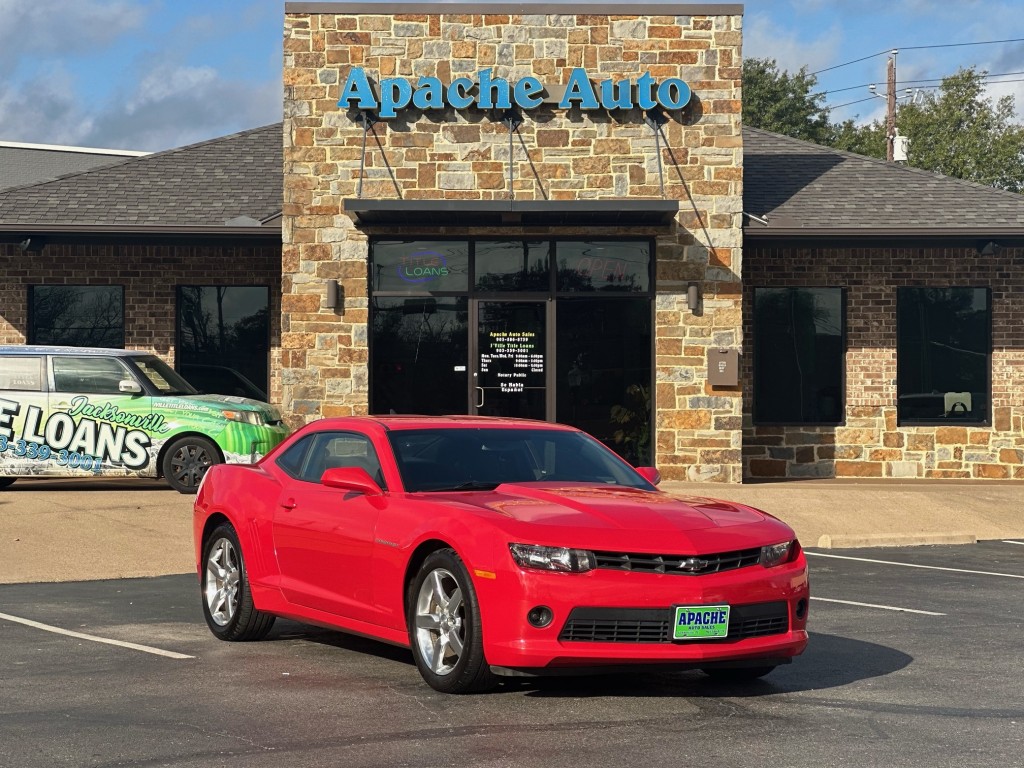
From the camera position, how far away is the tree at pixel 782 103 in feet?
207

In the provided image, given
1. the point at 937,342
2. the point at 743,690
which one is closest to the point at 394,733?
the point at 743,690

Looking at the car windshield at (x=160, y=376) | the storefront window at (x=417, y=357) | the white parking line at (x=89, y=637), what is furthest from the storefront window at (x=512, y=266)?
the white parking line at (x=89, y=637)

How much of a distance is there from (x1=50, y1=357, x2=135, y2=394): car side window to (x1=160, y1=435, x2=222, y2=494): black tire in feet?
3.33

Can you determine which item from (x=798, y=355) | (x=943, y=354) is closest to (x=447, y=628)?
(x=798, y=355)

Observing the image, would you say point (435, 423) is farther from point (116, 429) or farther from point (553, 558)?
point (116, 429)

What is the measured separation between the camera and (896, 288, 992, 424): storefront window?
2288 centimetres

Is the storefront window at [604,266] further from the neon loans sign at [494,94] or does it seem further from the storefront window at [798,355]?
the storefront window at [798,355]

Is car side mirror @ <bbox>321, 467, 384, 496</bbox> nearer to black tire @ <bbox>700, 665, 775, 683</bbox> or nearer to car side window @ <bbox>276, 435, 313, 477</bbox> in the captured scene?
car side window @ <bbox>276, 435, 313, 477</bbox>

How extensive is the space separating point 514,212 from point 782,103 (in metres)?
45.6

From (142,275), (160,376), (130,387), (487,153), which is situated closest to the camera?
(130,387)

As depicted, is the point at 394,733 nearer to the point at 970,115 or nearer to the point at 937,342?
the point at 937,342

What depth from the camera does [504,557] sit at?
732 cm

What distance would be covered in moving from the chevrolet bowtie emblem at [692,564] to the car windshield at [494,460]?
1426 mm

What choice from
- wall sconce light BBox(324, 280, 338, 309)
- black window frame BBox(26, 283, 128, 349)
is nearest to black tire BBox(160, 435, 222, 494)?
wall sconce light BBox(324, 280, 338, 309)
